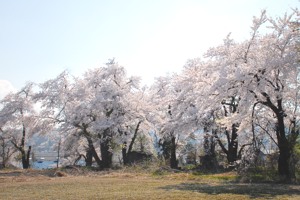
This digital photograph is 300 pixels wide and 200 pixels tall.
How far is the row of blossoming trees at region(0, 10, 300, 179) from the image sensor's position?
54.2ft

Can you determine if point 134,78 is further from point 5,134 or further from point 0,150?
point 0,150

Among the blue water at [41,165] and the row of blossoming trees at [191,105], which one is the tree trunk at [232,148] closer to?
the row of blossoming trees at [191,105]

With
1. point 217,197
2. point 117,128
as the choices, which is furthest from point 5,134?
point 217,197

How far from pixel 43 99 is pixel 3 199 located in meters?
24.2

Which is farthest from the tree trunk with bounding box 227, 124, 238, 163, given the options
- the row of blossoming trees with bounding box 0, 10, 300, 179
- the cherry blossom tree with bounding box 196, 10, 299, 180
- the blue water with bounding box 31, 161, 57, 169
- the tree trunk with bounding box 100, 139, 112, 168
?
the blue water with bounding box 31, 161, 57, 169

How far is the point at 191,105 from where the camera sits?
30422 millimetres

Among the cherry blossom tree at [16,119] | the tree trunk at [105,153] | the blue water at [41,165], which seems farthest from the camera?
the blue water at [41,165]

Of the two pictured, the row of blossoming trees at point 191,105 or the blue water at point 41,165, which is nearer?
the row of blossoming trees at point 191,105

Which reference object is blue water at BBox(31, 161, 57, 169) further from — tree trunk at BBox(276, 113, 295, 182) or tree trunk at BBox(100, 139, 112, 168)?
tree trunk at BBox(276, 113, 295, 182)

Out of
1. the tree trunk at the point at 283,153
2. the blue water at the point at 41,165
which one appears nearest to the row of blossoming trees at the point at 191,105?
the tree trunk at the point at 283,153

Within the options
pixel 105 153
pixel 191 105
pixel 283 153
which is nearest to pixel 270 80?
pixel 283 153

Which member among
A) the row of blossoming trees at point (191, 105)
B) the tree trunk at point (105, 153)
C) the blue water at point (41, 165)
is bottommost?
the blue water at point (41, 165)

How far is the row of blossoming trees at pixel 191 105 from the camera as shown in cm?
1653

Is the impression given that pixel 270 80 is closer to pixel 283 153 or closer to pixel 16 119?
pixel 283 153
